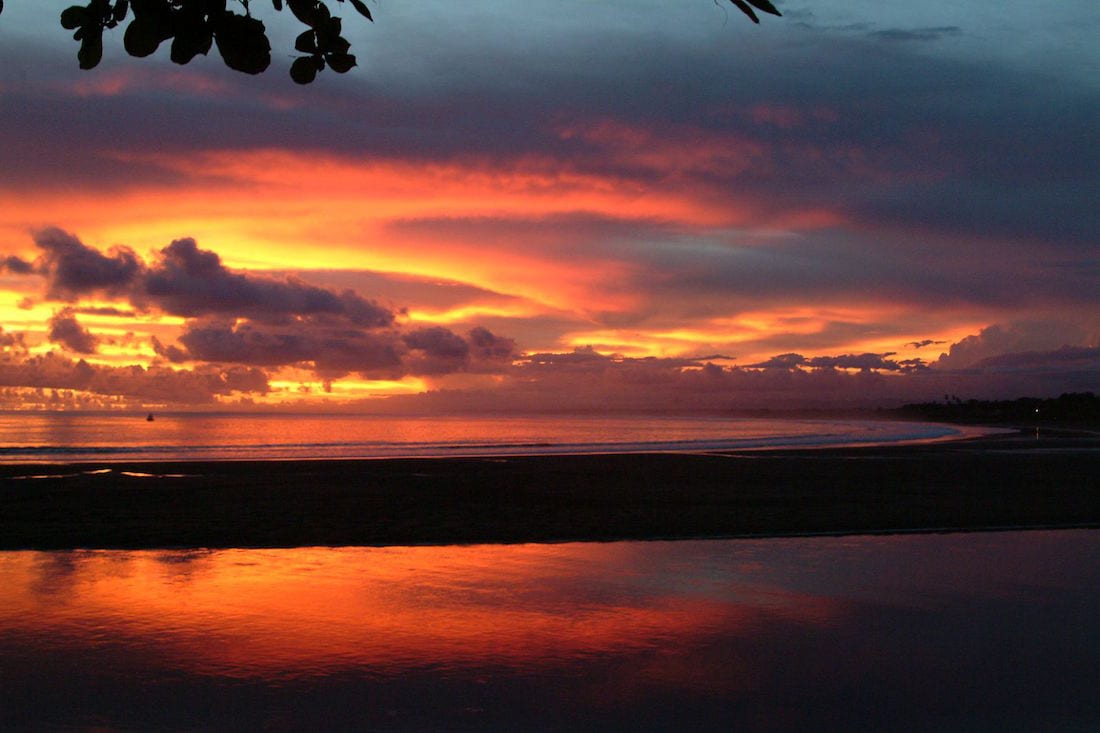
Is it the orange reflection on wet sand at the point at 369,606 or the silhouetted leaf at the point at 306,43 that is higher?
the silhouetted leaf at the point at 306,43

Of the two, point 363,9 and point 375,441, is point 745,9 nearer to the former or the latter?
point 363,9

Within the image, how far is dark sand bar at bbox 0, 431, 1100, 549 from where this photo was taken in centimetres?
1373

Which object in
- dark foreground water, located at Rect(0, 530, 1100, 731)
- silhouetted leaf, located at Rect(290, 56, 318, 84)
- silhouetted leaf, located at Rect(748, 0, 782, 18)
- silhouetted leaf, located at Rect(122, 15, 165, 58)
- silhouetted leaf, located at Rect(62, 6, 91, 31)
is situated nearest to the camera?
silhouetted leaf, located at Rect(748, 0, 782, 18)

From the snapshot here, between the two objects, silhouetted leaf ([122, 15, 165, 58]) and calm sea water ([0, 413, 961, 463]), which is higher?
silhouetted leaf ([122, 15, 165, 58])

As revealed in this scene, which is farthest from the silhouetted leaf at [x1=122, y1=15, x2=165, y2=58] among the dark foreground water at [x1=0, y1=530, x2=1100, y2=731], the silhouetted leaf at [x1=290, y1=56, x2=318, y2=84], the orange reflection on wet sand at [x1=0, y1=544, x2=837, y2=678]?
the orange reflection on wet sand at [x1=0, y1=544, x2=837, y2=678]

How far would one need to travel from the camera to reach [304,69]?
135 inches

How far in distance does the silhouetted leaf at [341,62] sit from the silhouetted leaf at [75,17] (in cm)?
79

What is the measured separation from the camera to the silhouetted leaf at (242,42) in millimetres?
3039

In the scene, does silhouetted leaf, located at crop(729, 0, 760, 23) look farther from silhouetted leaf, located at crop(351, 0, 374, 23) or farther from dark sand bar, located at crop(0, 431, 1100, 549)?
dark sand bar, located at crop(0, 431, 1100, 549)

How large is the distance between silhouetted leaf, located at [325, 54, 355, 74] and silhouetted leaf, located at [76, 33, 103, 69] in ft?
2.48

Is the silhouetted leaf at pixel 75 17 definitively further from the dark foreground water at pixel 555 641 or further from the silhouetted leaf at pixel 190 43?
the dark foreground water at pixel 555 641

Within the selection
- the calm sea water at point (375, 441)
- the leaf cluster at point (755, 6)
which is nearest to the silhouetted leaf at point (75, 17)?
the leaf cluster at point (755, 6)

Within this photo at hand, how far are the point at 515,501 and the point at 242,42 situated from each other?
651 inches

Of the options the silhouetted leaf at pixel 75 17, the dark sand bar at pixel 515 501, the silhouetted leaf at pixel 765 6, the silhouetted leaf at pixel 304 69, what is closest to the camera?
the silhouetted leaf at pixel 765 6
